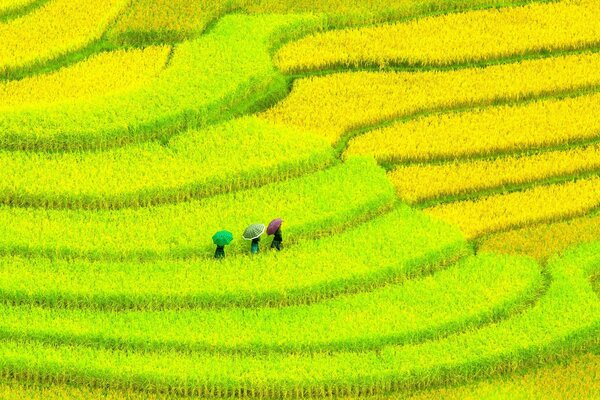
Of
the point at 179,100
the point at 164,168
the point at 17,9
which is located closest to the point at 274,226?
the point at 164,168

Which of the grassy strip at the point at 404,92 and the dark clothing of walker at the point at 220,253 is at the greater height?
the grassy strip at the point at 404,92

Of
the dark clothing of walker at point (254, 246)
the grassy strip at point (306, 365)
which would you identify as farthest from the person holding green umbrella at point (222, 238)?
the grassy strip at point (306, 365)

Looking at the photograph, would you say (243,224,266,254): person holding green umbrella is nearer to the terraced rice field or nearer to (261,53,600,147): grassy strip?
the terraced rice field

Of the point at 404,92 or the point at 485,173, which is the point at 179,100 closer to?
the point at 404,92

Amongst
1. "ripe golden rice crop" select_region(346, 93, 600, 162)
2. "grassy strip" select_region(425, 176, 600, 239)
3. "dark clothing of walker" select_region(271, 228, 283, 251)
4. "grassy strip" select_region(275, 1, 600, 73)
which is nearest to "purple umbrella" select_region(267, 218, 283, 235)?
"dark clothing of walker" select_region(271, 228, 283, 251)

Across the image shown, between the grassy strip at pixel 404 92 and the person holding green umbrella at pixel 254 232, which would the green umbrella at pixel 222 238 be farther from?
the grassy strip at pixel 404 92

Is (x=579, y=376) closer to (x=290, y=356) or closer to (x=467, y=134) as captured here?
(x=290, y=356)
